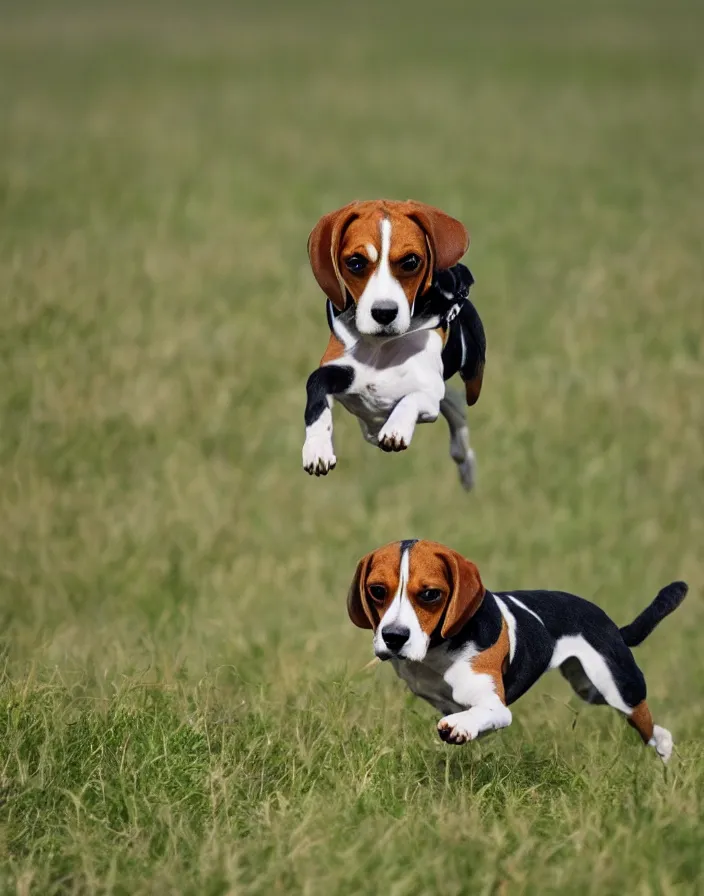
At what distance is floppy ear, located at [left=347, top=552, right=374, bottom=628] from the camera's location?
15.9 ft

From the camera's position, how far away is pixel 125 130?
26250 millimetres

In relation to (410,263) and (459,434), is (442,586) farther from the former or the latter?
(410,263)

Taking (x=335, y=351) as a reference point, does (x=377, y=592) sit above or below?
below

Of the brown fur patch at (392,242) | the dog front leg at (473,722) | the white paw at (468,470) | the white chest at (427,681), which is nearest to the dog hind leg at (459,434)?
the white paw at (468,470)

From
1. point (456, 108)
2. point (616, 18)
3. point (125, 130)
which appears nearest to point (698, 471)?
point (125, 130)

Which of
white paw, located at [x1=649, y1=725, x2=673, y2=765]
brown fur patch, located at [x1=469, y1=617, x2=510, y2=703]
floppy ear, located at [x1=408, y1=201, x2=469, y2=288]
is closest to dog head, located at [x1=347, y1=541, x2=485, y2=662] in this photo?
brown fur patch, located at [x1=469, y1=617, x2=510, y2=703]

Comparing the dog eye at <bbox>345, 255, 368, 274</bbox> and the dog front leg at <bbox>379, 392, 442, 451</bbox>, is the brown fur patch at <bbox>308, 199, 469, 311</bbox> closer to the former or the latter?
the dog eye at <bbox>345, 255, 368, 274</bbox>

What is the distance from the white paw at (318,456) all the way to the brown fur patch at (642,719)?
6.97 ft

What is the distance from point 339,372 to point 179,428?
10464 mm

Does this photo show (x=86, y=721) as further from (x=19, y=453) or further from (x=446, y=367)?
(x=19, y=453)

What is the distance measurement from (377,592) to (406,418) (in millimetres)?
895

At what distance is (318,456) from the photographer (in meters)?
4.18

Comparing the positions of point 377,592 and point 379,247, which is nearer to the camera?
point 379,247

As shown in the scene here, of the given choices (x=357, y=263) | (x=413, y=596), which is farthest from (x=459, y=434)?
(x=357, y=263)
